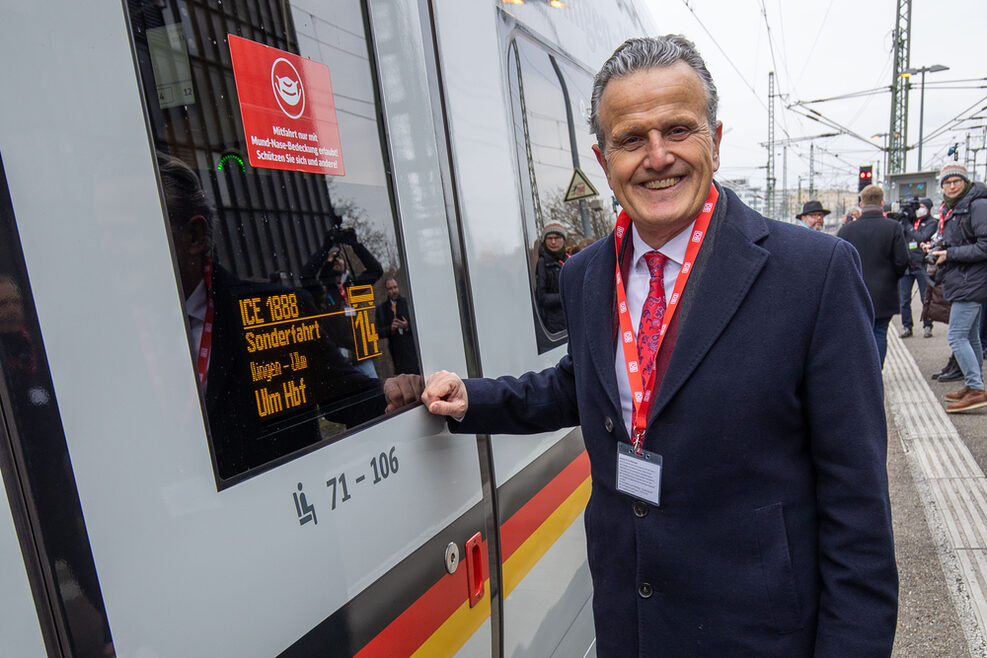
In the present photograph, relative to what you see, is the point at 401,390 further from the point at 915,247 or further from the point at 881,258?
the point at 915,247

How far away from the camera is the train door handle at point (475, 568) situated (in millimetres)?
1660

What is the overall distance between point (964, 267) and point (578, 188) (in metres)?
4.72

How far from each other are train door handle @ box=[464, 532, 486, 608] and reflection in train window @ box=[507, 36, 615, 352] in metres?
0.68

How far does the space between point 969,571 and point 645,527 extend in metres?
3.22

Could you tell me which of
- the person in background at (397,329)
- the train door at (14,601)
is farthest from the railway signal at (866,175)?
the train door at (14,601)

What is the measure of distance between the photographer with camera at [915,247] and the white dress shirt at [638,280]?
8213 millimetres

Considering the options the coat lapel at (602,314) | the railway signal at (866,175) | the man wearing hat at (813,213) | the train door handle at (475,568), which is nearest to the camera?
the coat lapel at (602,314)

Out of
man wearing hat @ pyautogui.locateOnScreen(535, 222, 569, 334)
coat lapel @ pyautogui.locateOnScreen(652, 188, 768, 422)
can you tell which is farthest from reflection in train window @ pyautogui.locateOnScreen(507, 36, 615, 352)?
coat lapel @ pyautogui.locateOnScreen(652, 188, 768, 422)

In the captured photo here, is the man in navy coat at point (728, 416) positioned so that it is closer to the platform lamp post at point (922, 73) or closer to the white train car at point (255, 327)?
the white train car at point (255, 327)

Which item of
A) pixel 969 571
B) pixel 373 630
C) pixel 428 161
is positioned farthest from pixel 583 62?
pixel 969 571

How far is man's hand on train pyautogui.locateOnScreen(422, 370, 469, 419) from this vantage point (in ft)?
5.02

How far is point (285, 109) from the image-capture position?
1.22 metres

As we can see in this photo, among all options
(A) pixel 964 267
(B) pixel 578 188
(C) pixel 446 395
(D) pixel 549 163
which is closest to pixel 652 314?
(C) pixel 446 395

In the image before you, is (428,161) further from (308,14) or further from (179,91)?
(179,91)
